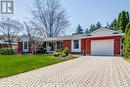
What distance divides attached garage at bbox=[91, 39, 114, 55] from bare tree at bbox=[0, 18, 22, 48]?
2261 centimetres

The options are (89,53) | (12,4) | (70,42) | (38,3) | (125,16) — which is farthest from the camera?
(38,3)

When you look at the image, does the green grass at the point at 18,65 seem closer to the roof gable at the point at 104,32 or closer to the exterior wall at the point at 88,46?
the roof gable at the point at 104,32

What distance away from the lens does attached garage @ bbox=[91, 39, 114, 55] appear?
29297mm

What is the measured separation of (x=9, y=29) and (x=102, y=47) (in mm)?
25578

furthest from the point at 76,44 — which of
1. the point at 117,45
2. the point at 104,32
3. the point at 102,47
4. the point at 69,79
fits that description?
the point at 69,79

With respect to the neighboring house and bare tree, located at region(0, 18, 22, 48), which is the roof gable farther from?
bare tree, located at region(0, 18, 22, 48)

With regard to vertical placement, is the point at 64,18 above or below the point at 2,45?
above

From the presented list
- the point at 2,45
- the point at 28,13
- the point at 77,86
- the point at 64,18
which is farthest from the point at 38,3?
the point at 77,86

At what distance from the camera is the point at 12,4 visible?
94.6 ft

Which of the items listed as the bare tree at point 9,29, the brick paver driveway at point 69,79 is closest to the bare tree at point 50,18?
the bare tree at point 9,29

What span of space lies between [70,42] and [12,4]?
36.2 ft

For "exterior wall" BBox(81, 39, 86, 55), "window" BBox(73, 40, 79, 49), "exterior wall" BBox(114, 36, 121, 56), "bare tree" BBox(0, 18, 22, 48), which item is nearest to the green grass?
"exterior wall" BBox(114, 36, 121, 56)

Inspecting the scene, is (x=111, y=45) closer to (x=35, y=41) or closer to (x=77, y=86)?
(x=35, y=41)

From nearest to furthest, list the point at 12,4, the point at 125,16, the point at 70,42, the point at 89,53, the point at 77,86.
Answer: the point at 77,86 → the point at 12,4 → the point at 89,53 → the point at 70,42 → the point at 125,16
